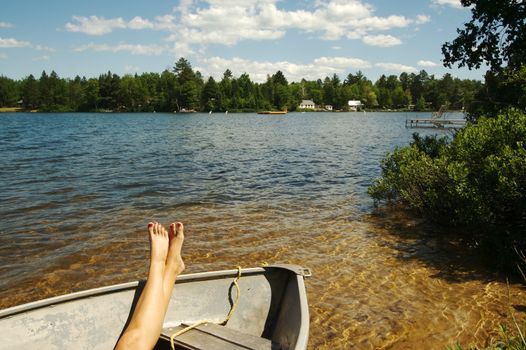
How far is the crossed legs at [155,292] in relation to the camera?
3828 millimetres

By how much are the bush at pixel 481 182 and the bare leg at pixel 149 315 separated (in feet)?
21.6

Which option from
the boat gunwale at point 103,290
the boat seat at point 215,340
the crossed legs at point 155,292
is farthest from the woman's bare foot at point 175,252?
the boat seat at point 215,340

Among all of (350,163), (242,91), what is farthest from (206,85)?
(350,163)

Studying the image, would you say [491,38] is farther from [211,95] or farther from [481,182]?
[211,95]

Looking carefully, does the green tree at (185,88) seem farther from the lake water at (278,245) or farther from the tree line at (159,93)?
the lake water at (278,245)

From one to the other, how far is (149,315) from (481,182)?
741 centimetres

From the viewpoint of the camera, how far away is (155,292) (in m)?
4.21

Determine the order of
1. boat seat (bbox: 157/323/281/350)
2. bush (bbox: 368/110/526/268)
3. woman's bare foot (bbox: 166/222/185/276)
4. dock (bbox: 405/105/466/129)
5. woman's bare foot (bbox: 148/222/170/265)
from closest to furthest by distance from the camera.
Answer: boat seat (bbox: 157/323/281/350) < woman's bare foot (bbox: 166/222/185/276) < woman's bare foot (bbox: 148/222/170/265) < bush (bbox: 368/110/526/268) < dock (bbox: 405/105/466/129)

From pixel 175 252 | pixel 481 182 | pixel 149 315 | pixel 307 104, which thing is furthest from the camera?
pixel 307 104

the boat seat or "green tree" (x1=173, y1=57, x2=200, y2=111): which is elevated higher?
"green tree" (x1=173, y1=57, x2=200, y2=111)

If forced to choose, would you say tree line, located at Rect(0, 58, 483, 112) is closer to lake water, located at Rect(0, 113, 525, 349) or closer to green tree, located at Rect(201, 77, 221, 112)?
green tree, located at Rect(201, 77, 221, 112)

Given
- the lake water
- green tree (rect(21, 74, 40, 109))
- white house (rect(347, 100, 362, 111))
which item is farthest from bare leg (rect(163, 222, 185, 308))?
white house (rect(347, 100, 362, 111))

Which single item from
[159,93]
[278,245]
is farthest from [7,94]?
[278,245]

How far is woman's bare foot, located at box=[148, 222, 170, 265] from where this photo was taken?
476 centimetres
